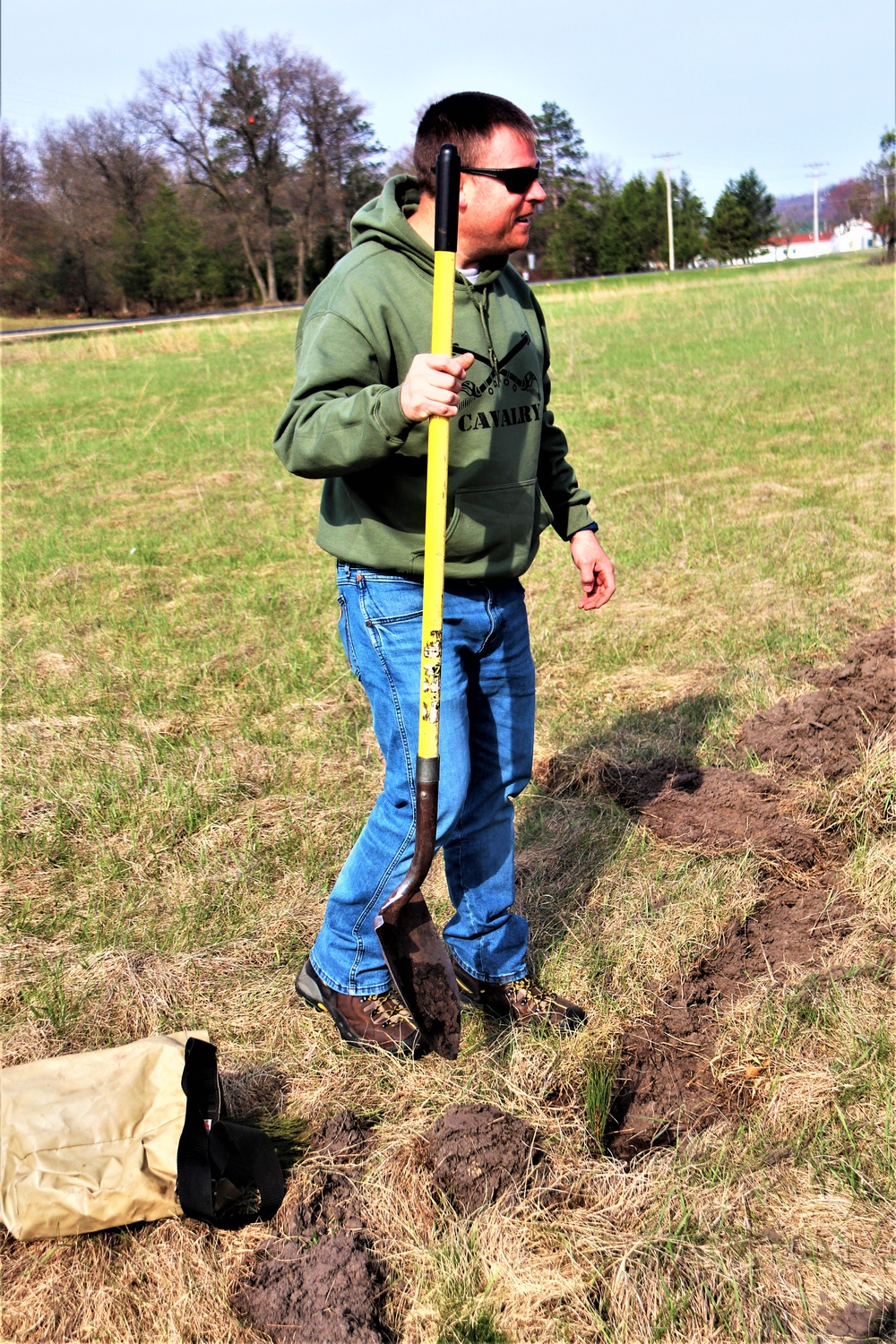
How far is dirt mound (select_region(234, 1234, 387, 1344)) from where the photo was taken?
197 cm

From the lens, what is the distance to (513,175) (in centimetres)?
219

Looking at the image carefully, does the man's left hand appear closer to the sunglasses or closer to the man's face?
the man's face

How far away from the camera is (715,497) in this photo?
8.31 meters

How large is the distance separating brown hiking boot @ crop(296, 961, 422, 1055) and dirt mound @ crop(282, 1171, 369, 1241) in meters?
0.43

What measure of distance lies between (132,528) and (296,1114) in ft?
22.3

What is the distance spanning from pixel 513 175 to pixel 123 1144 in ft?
7.09

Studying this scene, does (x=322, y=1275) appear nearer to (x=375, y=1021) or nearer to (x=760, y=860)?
(x=375, y=1021)

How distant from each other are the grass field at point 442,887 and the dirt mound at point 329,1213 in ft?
0.16

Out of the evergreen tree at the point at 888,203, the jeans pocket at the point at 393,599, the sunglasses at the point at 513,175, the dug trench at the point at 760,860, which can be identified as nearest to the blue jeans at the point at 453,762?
the jeans pocket at the point at 393,599

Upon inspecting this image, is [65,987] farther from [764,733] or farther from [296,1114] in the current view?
[764,733]

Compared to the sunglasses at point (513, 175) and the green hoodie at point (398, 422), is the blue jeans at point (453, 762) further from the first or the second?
Result: the sunglasses at point (513, 175)

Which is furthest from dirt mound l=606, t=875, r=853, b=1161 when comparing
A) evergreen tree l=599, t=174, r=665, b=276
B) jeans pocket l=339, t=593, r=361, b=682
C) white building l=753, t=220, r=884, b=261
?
white building l=753, t=220, r=884, b=261

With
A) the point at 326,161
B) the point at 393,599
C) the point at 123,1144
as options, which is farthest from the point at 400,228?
the point at 326,161

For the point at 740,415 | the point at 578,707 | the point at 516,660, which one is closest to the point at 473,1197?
the point at 516,660
